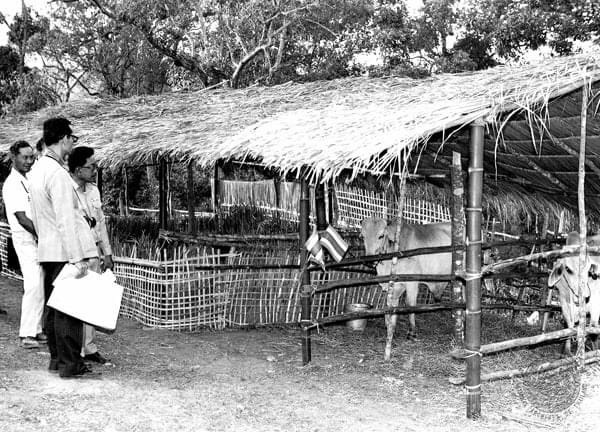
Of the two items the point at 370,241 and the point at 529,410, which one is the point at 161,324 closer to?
the point at 370,241

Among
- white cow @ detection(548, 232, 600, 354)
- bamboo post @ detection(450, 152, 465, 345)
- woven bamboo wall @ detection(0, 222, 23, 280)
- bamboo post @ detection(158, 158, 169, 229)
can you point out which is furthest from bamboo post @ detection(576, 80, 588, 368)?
woven bamboo wall @ detection(0, 222, 23, 280)

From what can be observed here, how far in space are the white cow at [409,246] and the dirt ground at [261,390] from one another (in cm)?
66

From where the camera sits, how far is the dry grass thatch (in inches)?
191

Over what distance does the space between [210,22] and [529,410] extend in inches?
621

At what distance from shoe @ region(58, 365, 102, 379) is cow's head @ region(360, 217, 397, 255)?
10.3 ft

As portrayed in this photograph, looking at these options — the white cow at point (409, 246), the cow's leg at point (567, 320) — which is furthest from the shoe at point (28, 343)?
the cow's leg at point (567, 320)

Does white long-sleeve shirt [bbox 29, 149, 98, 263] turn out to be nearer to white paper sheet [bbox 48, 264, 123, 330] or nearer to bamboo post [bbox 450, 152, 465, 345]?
white paper sheet [bbox 48, 264, 123, 330]

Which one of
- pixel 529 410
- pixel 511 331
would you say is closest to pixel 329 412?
pixel 529 410

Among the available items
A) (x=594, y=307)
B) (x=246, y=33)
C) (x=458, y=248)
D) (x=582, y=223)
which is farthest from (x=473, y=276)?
(x=246, y=33)

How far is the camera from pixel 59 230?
5121mm

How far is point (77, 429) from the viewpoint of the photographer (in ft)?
14.7

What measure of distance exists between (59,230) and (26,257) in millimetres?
1529

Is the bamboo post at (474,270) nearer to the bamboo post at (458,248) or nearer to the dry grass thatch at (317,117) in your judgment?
the dry grass thatch at (317,117)

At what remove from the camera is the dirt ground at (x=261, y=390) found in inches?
187
